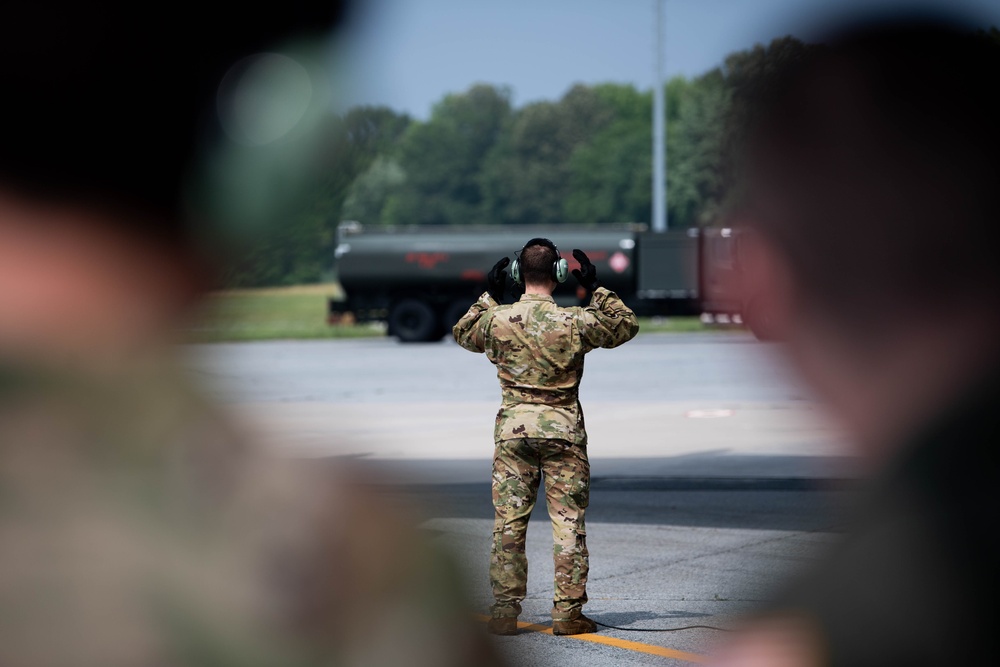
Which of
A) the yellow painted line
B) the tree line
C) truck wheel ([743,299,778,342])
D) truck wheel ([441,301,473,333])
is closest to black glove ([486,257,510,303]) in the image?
the yellow painted line

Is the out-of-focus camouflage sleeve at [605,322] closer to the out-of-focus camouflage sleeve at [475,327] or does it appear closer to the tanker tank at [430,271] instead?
the out-of-focus camouflage sleeve at [475,327]

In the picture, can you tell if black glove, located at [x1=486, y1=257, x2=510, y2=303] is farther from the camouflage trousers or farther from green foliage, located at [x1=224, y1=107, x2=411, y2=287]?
green foliage, located at [x1=224, y1=107, x2=411, y2=287]

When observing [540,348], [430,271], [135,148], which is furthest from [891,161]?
[430,271]

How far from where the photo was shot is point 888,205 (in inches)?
30.4

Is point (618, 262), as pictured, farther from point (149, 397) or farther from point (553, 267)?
point (149, 397)

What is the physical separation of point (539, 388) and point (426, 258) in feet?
94.2

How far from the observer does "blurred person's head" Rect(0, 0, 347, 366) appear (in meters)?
0.67

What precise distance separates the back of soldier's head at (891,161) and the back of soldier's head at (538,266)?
4.54m

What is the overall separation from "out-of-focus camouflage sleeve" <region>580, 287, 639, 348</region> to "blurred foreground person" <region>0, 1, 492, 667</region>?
4.57 m

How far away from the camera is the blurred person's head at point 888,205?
768 mm

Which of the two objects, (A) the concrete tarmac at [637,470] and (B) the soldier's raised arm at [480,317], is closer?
(A) the concrete tarmac at [637,470]

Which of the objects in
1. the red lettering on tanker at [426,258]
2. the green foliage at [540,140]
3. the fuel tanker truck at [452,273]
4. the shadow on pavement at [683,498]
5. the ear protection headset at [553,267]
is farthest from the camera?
the red lettering on tanker at [426,258]

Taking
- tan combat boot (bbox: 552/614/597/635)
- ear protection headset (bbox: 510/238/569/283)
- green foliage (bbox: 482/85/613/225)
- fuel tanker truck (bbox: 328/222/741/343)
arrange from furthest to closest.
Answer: fuel tanker truck (bbox: 328/222/741/343), tan combat boot (bbox: 552/614/597/635), ear protection headset (bbox: 510/238/569/283), green foliage (bbox: 482/85/613/225)

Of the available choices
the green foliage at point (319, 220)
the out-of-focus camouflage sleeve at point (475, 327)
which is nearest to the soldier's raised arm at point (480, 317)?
the out-of-focus camouflage sleeve at point (475, 327)
